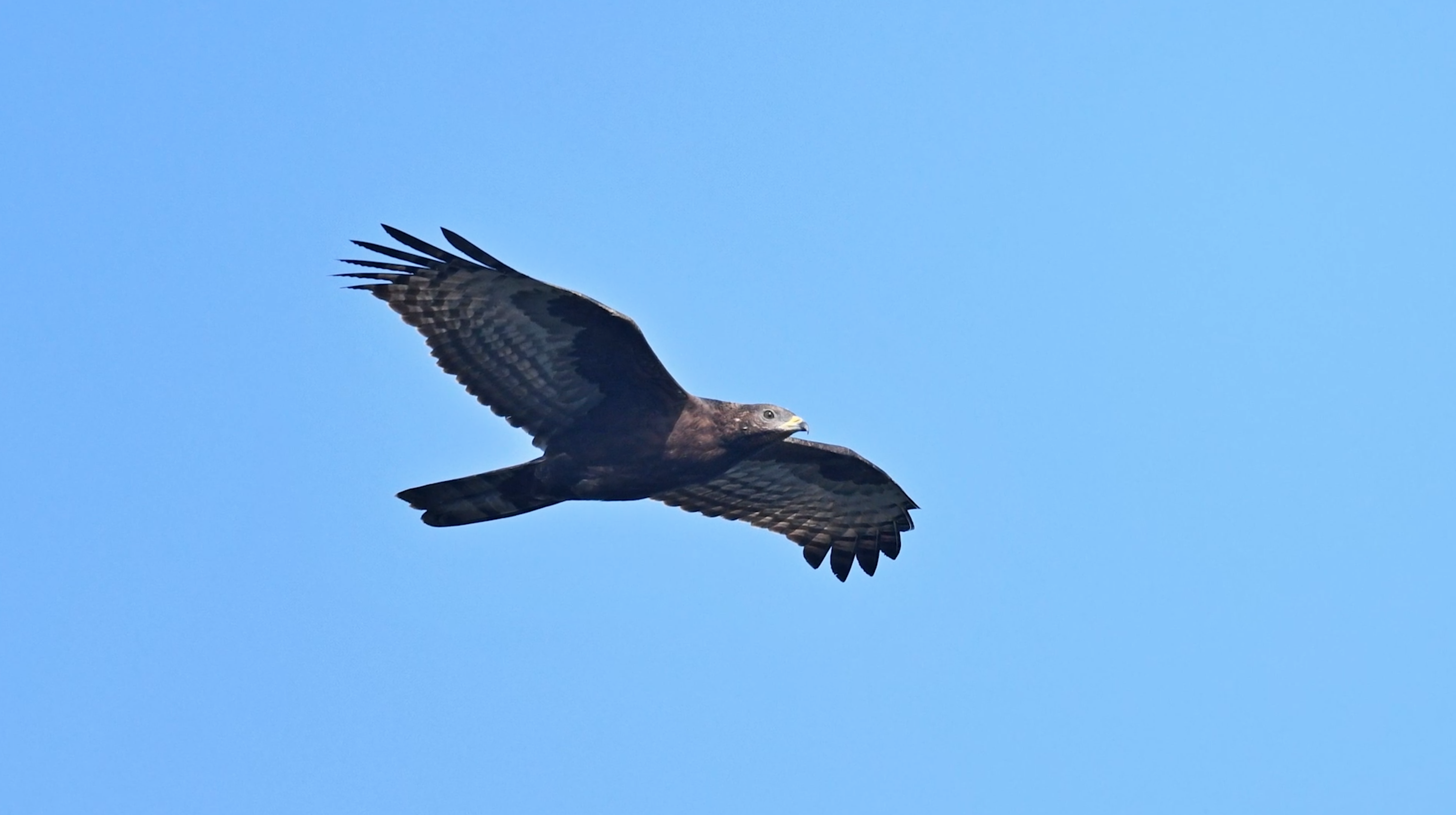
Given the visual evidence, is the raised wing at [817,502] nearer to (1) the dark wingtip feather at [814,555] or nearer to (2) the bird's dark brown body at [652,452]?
(1) the dark wingtip feather at [814,555]

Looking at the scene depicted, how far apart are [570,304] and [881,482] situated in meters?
4.22

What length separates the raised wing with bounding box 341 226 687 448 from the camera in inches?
592

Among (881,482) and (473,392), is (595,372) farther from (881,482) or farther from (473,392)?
(881,482)

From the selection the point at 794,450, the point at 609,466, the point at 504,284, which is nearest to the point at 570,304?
the point at 504,284

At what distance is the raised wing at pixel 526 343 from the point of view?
15.0 metres

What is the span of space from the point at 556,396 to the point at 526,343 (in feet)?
1.91

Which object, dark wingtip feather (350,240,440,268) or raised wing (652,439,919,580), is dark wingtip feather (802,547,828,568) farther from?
dark wingtip feather (350,240,440,268)

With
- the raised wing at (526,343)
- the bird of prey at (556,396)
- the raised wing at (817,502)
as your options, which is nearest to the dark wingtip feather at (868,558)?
the raised wing at (817,502)

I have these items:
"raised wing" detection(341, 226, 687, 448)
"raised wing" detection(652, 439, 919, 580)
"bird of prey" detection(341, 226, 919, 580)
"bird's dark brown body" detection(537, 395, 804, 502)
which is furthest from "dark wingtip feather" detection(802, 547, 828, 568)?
"raised wing" detection(341, 226, 687, 448)

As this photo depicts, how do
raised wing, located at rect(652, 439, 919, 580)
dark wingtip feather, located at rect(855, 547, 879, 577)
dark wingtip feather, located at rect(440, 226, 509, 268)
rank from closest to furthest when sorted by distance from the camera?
dark wingtip feather, located at rect(440, 226, 509, 268), raised wing, located at rect(652, 439, 919, 580), dark wingtip feather, located at rect(855, 547, 879, 577)

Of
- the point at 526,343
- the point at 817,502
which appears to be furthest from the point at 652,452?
the point at 817,502

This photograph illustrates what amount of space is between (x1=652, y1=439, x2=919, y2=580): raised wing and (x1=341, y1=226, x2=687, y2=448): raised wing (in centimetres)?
196

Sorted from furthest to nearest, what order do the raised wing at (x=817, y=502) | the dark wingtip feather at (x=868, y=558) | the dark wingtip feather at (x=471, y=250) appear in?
the dark wingtip feather at (x=868, y=558) → the raised wing at (x=817, y=502) → the dark wingtip feather at (x=471, y=250)

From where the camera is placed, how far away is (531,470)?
621 inches
